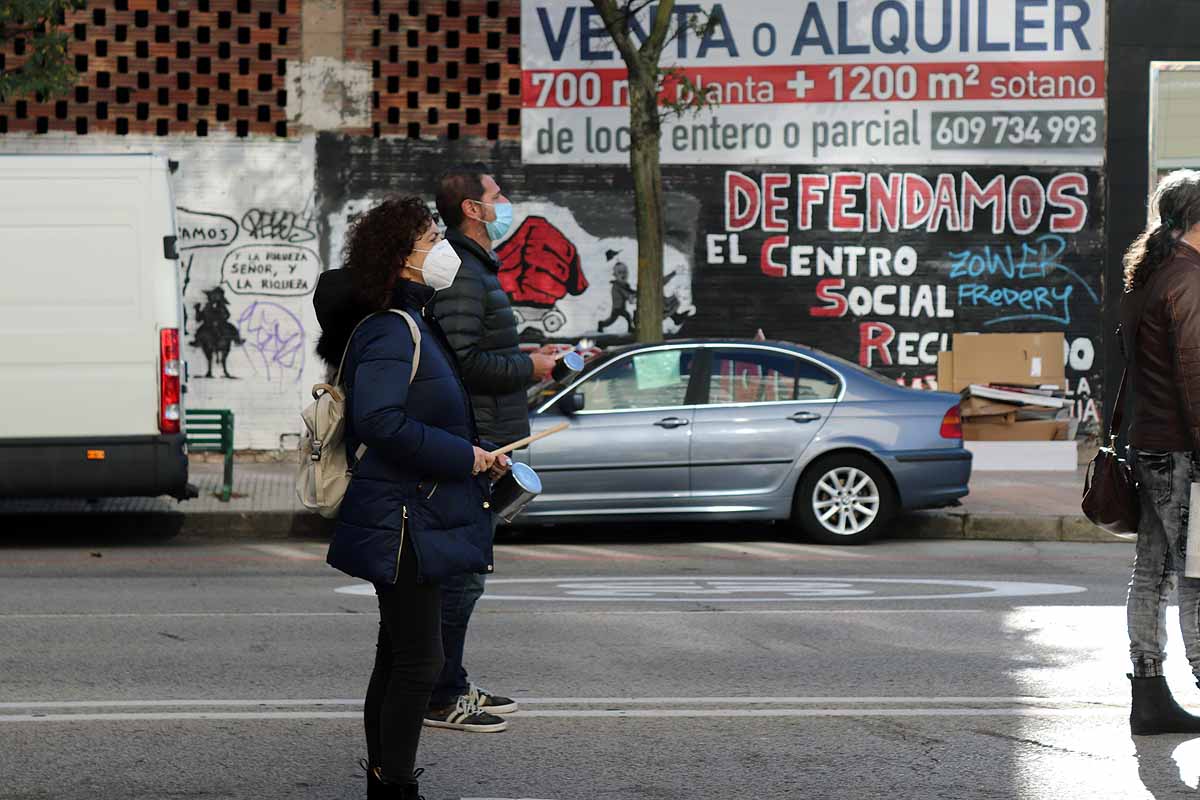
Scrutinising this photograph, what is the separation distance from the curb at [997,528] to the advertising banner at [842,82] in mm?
5928

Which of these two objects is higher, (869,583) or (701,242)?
(701,242)

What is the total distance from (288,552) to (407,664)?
23.4 ft

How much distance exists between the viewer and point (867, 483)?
1195cm

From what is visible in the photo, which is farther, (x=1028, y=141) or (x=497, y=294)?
(x=1028, y=141)

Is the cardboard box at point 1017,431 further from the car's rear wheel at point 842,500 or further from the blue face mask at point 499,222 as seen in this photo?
the blue face mask at point 499,222

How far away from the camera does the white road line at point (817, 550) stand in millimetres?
11414

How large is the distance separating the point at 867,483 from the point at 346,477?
7.62m

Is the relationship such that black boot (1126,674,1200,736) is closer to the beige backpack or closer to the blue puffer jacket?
the blue puffer jacket

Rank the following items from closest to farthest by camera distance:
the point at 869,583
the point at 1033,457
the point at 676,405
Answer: the point at 869,583 → the point at 676,405 → the point at 1033,457

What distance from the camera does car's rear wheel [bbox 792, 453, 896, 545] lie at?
39.0 ft

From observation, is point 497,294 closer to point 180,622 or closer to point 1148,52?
point 180,622

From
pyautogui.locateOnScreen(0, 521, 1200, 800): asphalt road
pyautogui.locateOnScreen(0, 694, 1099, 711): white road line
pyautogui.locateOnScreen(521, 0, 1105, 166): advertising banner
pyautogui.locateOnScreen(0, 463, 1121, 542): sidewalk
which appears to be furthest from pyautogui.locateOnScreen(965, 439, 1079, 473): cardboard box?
pyautogui.locateOnScreen(0, 694, 1099, 711): white road line

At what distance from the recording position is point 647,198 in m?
14.5

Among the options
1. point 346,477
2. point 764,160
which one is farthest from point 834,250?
point 346,477
